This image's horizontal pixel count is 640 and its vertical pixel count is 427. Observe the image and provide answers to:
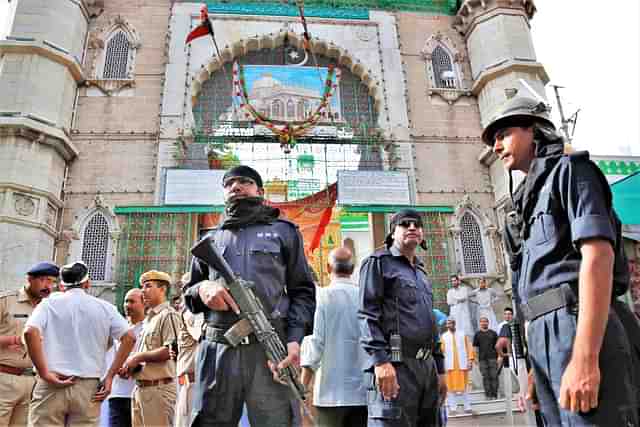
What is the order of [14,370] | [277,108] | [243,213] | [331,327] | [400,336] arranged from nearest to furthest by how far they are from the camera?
[243,213], [400,336], [331,327], [14,370], [277,108]

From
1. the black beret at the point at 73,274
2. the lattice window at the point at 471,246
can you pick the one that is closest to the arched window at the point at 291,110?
the lattice window at the point at 471,246

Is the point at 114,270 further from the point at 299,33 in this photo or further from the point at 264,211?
the point at 264,211

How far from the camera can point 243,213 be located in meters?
2.56

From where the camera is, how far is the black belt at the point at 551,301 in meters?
1.63

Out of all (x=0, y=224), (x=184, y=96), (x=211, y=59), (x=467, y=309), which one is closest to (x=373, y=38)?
(x=211, y=59)

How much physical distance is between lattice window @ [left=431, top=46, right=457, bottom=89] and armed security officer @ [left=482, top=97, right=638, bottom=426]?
13.4 metres

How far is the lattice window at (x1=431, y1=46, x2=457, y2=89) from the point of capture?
1452 centimetres

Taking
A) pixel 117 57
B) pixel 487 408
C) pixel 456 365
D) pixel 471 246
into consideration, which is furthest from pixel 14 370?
pixel 117 57

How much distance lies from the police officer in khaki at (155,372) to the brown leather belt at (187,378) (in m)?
0.50

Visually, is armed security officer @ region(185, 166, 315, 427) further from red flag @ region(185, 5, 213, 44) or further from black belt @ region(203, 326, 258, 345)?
red flag @ region(185, 5, 213, 44)

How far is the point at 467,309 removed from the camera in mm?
10984

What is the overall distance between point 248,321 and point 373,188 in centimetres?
1062

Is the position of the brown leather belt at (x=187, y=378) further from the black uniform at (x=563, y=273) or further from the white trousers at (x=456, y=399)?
the white trousers at (x=456, y=399)

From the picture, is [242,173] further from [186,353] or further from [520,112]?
[186,353]
